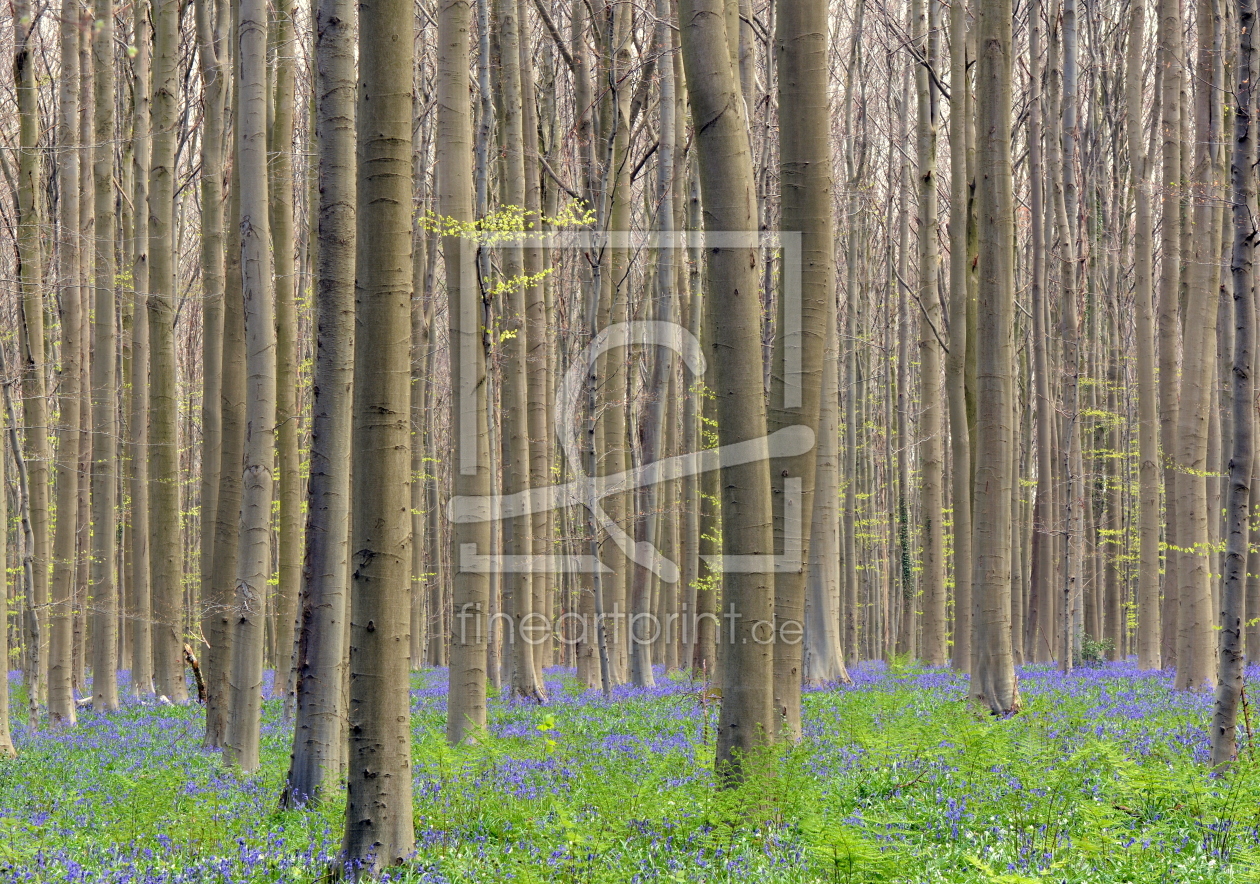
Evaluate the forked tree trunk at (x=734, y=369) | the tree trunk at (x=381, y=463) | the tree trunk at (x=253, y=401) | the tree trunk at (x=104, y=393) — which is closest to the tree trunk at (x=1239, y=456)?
the forked tree trunk at (x=734, y=369)

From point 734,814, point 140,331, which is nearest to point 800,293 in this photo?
point 734,814

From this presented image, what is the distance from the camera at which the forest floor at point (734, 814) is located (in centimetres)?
468

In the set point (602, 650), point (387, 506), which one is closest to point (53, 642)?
point (602, 650)

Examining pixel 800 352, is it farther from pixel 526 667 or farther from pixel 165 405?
pixel 165 405

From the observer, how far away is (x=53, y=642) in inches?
515

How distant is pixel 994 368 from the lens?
34.7 ft

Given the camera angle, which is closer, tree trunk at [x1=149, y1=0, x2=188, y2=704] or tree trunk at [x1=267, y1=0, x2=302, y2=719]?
tree trunk at [x1=267, y1=0, x2=302, y2=719]

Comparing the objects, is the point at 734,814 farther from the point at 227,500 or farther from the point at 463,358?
the point at 227,500

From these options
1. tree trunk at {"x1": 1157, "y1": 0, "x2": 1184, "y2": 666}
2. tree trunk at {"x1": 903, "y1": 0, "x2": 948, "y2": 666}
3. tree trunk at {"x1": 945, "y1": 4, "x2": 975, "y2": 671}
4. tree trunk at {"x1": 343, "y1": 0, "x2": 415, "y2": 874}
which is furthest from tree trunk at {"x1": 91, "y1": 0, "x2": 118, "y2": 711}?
tree trunk at {"x1": 1157, "y1": 0, "x2": 1184, "y2": 666}

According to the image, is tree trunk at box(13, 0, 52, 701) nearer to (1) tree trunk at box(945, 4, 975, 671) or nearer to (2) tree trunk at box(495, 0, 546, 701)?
(2) tree trunk at box(495, 0, 546, 701)

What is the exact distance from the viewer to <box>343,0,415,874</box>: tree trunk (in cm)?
499

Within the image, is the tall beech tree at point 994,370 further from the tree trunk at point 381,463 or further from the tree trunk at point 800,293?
the tree trunk at point 381,463

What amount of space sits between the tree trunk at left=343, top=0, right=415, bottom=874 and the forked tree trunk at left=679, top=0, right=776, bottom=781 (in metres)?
2.04

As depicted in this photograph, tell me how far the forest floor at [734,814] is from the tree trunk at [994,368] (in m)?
1.05
